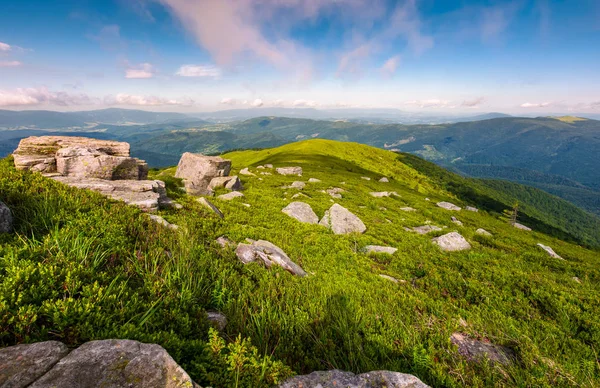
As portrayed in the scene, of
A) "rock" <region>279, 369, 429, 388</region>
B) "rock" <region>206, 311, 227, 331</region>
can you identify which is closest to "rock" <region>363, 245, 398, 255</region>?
"rock" <region>279, 369, 429, 388</region>

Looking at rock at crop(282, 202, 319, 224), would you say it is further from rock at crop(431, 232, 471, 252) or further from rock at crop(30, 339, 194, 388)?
rock at crop(30, 339, 194, 388)

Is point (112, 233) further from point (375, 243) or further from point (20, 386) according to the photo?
point (375, 243)

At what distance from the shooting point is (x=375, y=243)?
14.8 m

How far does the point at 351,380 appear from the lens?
423 cm

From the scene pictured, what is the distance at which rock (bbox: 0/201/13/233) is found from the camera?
6155 millimetres

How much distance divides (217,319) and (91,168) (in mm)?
14994

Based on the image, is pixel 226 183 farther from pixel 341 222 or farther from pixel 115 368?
pixel 115 368

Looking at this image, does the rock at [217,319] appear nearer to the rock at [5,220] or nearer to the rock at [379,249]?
the rock at [5,220]


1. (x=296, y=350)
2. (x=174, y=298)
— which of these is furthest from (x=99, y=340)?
(x=296, y=350)

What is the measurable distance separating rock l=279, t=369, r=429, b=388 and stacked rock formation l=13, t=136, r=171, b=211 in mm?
10286

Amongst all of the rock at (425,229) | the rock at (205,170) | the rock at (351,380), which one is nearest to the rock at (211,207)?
the rock at (205,170)

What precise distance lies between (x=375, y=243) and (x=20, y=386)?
14.3 m

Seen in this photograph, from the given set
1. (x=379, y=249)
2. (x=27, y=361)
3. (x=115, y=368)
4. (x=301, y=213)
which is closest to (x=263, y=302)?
(x=115, y=368)

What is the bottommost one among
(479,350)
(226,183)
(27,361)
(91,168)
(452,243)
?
(452,243)
